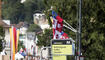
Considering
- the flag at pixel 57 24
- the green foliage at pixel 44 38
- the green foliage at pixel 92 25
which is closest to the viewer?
the flag at pixel 57 24

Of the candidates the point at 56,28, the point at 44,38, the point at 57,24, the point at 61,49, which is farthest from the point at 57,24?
the point at 44,38

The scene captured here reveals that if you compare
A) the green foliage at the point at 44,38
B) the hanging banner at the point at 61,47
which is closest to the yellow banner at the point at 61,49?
the hanging banner at the point at 61,47

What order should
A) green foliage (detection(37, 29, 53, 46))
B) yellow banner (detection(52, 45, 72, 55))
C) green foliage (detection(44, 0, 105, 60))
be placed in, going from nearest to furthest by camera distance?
yellow banner (detection(52, 45, 72, 55)) → green foliage (detection(44, 0, 105, 60)) → green foliage (detection(37, 29, 53, 46))

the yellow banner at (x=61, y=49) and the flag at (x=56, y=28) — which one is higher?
the flag at (x=56, y=28)

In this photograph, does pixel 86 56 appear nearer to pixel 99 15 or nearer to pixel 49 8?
pixel 99 15

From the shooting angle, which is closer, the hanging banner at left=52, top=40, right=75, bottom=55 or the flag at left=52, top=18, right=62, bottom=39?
the hanging banner at left=52, top=40, right=75, bottom=55

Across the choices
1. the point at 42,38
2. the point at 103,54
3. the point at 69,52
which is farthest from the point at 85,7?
the point at 42,38

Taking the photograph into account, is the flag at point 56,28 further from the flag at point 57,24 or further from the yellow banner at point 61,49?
the yellow banner at point 61,49

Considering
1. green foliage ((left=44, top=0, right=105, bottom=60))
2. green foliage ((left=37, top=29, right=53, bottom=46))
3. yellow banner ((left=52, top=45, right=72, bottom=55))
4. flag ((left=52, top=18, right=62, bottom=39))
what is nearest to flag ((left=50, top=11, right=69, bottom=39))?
flag ((left=52, top=18, right=62, bottom=39))

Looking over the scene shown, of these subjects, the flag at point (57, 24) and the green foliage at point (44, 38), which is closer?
the flag at point (57, 24)

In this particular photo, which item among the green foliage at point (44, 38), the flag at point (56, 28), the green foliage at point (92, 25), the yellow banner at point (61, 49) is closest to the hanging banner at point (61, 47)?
the yellow banner at point (61, 49)

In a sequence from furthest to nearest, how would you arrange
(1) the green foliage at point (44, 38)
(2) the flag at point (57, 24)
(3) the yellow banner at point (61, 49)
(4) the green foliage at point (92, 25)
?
(1) the green foliage at point (44, 38), (4) the green foliage at point (92, 25), (2) the flag at point (57, 24), (3) the yellow banner at point (61, 49)

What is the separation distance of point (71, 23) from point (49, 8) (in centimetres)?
502

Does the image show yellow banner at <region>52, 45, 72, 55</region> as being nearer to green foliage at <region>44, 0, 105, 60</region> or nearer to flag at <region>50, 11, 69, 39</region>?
flag at <region>50, 11, 69, 39</region>
